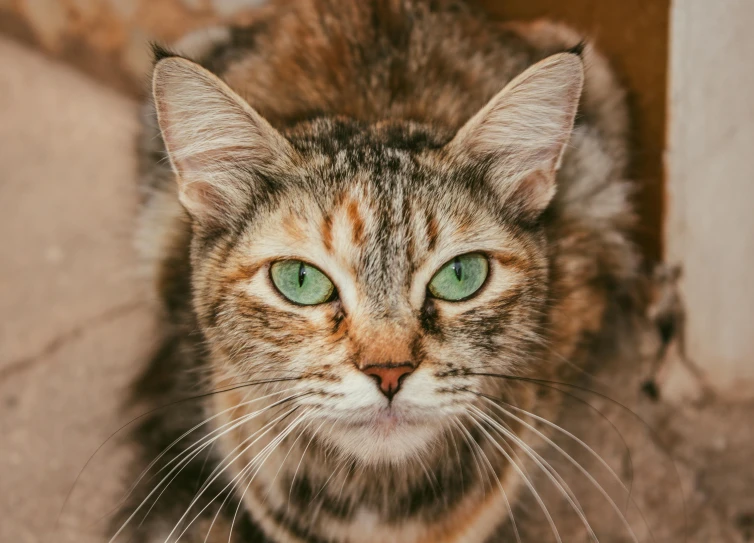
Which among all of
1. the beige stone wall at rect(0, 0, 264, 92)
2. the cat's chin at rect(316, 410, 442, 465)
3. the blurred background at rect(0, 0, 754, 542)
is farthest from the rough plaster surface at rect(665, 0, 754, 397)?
the beige stone wall at rect(0, 0, 264, 92)

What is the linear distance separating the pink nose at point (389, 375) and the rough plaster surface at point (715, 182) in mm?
947

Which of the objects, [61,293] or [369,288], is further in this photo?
[61,293]

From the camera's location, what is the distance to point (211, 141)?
1316mm

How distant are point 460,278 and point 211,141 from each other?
49cm

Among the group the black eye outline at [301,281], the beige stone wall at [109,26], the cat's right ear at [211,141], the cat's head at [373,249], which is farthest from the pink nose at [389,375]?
the beige stone wall at [109,26]

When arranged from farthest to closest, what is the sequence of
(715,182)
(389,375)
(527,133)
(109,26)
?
(109,26) < (715,182) < (527,133) < (389,375)

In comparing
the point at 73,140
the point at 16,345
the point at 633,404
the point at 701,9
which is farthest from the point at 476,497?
the point at 73,140

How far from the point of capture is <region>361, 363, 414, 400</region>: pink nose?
44.1 inches

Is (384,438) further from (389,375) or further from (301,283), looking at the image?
(301,283)

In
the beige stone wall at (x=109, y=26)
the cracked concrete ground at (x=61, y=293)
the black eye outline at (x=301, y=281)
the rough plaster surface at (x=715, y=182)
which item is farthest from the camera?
the beige stone wall at (x=109, y=26)

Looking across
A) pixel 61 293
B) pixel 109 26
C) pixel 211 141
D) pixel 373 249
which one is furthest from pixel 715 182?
pixel 109 26

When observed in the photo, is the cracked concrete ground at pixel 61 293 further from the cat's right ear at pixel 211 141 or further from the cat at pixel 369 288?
the cat's right ear at pixel 211 141

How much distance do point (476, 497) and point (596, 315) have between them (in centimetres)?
56

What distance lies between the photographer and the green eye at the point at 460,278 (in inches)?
49.4
